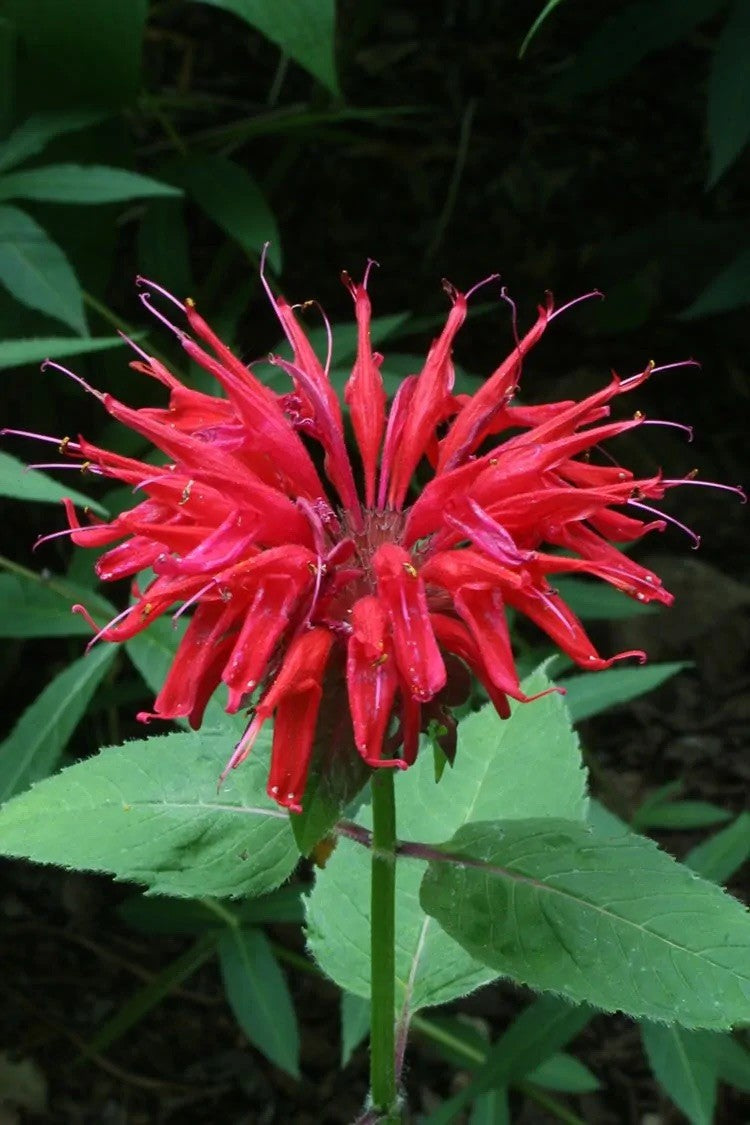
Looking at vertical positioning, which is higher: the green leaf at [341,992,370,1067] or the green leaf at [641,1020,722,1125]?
the green leaf at [341,992,370,1067]

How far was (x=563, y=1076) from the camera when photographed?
4.21ft

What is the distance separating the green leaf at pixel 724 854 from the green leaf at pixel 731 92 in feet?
2.57

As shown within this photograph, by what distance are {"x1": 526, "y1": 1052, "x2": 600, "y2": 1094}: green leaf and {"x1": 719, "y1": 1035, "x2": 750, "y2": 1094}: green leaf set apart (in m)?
0.18

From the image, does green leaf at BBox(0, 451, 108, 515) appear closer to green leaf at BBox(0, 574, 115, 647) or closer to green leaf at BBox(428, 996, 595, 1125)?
green leaf at BBox(0, 574, 115, 647)

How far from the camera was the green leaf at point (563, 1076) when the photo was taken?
1268 mm

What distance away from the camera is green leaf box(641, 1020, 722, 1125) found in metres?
1.05

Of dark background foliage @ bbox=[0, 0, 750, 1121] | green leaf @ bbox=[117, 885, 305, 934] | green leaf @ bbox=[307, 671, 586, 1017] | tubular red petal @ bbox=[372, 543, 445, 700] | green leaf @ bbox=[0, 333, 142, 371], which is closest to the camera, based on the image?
tubular red petal @ bbox=[372, 543, 445, 700]

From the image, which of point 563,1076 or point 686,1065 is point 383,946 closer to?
point 686,1065

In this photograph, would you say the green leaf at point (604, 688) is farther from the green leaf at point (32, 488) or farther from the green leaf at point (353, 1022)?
the green leaf at point (32, 488)

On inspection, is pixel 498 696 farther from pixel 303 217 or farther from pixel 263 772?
pixel 303 217

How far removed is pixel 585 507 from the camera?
0.70 metres

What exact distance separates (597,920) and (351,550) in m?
0.24

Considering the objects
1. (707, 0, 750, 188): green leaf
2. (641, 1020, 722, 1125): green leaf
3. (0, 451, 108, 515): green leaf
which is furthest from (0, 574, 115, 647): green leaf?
(707, 0, 750, 188): green leaf

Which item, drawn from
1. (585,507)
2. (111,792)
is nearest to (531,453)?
(585,507)
